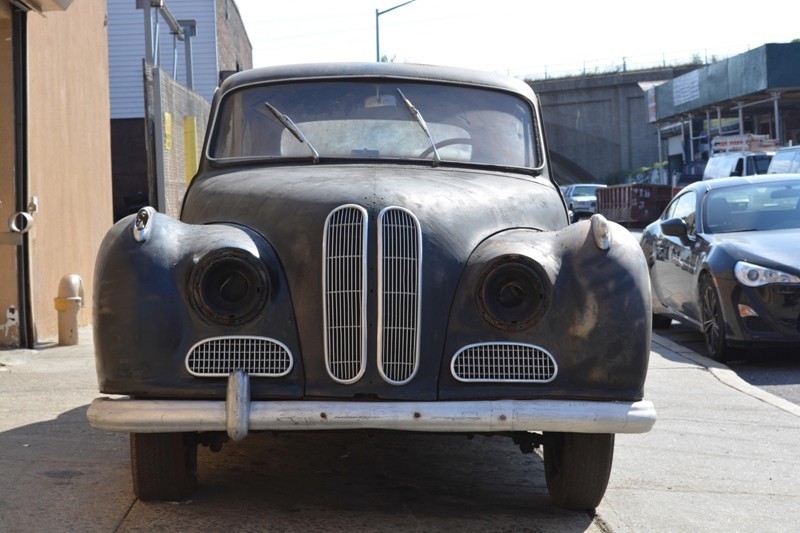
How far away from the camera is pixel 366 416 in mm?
4203

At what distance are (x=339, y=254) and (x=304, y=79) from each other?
6.68 ft

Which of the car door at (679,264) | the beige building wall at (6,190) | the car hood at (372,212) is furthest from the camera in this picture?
the car door at (679,264)

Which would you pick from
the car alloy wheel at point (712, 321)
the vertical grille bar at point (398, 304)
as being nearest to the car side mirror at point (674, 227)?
the car alloy wheel at point (712, 321)

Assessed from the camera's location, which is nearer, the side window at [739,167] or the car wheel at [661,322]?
the car wheel at [661,322]

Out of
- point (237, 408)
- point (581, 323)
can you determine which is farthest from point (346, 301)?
point (581, 323)

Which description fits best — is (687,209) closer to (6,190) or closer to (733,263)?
(733,263)

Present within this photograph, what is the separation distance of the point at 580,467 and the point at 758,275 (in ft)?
15.4

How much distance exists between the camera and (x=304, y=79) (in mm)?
6223

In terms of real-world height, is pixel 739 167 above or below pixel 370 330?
above

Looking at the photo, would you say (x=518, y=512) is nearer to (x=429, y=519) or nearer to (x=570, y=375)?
(x=429, y=519)

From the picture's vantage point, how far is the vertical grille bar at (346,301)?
4.37 m

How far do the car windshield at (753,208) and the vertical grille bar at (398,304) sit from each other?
19.8 ft

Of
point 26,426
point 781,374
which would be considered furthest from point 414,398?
point 781,374

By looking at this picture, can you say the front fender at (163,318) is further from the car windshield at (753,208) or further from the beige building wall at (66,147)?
the car windshield at (753,208)
